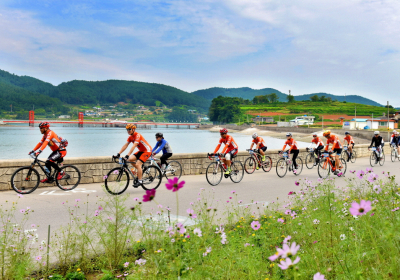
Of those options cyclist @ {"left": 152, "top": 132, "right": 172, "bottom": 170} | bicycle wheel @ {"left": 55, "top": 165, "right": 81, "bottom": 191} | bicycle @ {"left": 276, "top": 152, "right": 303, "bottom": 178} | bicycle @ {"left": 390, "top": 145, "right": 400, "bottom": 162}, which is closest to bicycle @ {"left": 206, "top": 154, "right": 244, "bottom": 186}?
cyclist @ {"left": 152, "top": 132, "right": 172, "bottom": 170}

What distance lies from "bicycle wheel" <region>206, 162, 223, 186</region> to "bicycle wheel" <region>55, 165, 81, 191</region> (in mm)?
4149

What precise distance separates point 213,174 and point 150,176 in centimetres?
221

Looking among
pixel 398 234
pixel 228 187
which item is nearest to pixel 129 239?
pixel 398 234

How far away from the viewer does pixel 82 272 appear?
3930mm

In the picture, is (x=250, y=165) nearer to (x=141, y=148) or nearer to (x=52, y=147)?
(x=141, y=148)

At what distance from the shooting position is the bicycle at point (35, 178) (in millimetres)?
9531

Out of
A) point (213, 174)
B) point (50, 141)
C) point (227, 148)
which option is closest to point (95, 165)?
point (50, 141)

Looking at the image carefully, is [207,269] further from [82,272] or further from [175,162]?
[175,162]

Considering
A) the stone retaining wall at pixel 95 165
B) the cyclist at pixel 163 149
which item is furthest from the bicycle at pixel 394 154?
the cyclist at pixel 163 149

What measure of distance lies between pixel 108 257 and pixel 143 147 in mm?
6210

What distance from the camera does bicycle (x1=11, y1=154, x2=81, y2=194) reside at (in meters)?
9.53

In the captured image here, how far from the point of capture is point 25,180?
958 centimetres

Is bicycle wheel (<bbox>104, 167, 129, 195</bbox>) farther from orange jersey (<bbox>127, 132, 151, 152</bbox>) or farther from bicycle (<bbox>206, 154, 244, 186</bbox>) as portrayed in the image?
bicycle (<bbox>206, 154, 244, 186</bbox>)

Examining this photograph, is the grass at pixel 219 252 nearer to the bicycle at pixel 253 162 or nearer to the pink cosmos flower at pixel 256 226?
the pink cosmos flower at pixel 256 226
